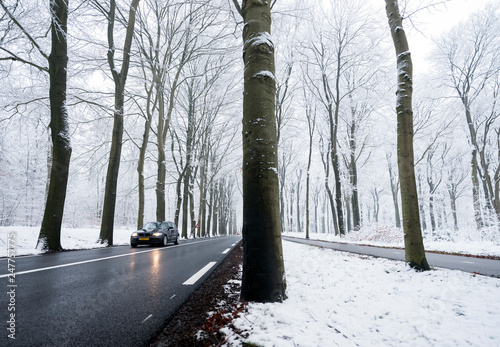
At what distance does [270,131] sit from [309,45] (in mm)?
17559

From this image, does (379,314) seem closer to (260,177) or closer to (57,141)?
(260,177)

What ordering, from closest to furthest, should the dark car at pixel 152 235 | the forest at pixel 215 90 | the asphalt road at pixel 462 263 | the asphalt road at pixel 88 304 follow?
the asphalt road at pixel 88 304 → the asphalt road at pixel 462 263 → the forest at pixel 215 90 → the dark car at pixel 152 235

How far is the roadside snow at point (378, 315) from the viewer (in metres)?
1.95

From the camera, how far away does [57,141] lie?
326 inches

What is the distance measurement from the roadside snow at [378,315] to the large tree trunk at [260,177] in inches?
11.0

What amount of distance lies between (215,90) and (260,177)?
1826 centimetres

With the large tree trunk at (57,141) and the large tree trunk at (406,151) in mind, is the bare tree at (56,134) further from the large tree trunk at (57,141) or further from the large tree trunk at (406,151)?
the large tree trunk at (406,151)

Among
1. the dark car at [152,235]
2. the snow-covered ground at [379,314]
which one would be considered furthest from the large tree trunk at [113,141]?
the snow-covered ground at [379,314]

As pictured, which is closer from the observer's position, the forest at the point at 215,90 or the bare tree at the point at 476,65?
the forest at the point at 215,90

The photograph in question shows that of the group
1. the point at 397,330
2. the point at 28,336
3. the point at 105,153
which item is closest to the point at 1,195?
the point at 105,153

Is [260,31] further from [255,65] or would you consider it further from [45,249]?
[45,249]

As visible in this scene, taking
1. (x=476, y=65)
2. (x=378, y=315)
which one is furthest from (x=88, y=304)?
(x=476, y=65)

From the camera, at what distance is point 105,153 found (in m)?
16.1

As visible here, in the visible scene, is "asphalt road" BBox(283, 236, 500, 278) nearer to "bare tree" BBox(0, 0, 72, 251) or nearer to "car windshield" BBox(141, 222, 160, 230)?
"car windshield" BBox(141, 222, 160, 230)
